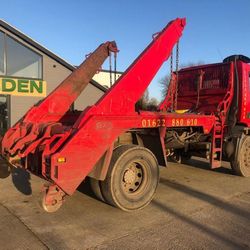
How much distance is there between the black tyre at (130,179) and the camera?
5.71 m

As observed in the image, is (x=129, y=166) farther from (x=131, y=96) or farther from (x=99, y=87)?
(x=99, y=87)

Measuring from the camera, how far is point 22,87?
15625 millimetres

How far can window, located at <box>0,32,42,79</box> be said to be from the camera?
15242 millimetres

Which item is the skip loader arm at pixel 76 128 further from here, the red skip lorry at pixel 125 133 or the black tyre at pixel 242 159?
the black tyre at pixel 242 159

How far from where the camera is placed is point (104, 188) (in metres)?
5.84

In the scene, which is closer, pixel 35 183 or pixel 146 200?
pixel 146 200

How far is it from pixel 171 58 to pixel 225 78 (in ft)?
6.77

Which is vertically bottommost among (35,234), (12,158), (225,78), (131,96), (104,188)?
(35,234)

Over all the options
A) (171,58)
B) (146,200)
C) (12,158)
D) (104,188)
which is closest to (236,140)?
(171,58)

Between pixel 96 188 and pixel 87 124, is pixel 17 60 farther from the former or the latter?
pixel 87 124

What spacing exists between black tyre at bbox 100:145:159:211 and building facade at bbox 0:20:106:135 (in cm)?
998

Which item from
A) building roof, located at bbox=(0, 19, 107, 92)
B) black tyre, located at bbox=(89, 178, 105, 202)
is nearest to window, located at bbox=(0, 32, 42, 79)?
building roof, located at bbox=(0, 19, 107, 92)

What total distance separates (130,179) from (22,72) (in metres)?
11.1

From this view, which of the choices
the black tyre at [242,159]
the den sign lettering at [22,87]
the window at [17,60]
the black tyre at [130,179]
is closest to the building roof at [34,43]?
the window at [17,60]
